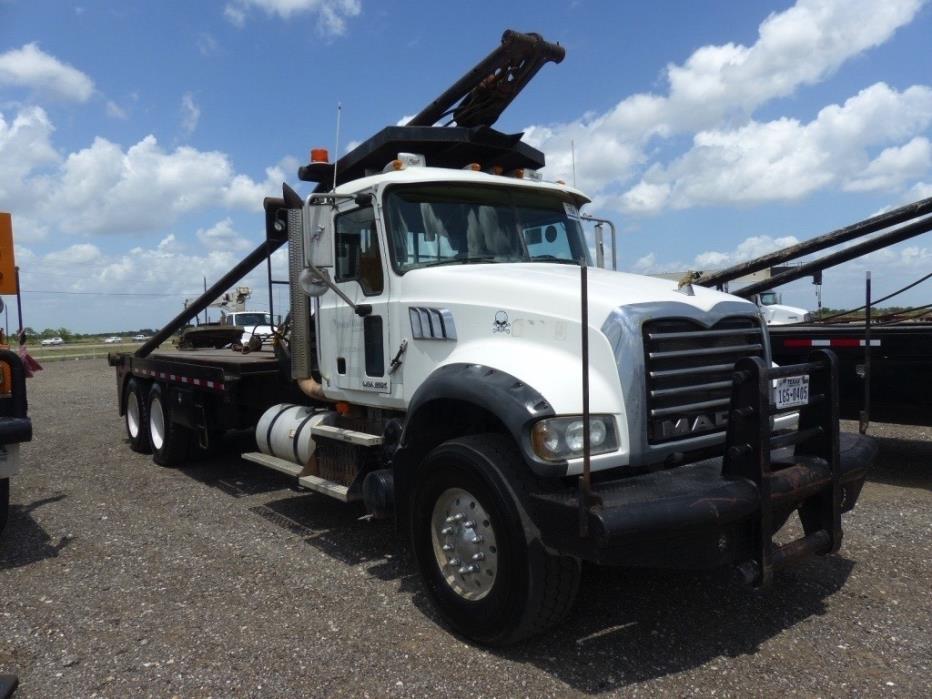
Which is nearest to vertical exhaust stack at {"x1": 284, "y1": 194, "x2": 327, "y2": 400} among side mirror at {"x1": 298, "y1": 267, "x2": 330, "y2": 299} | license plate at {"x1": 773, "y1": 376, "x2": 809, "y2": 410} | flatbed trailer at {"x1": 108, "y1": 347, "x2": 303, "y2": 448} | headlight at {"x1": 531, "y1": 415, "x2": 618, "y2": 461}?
flatbed trailer at {"x1": 108, "y1": 347, "x2": 303, "y2": 448}

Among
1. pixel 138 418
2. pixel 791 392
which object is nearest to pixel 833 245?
pixel 791 392

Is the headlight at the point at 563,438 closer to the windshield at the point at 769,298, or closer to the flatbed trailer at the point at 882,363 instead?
the flatbed trailer at the point at 882,363

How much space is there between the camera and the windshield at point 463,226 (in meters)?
4.84

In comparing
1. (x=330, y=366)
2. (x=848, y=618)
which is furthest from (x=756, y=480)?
(x=330, y=366)

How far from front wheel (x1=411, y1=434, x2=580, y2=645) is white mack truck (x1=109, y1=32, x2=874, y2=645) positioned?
0.04 ft

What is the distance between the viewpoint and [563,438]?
3.34m

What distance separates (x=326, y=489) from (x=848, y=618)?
3.30 m

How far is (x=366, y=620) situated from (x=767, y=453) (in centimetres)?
232

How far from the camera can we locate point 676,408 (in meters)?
3.69

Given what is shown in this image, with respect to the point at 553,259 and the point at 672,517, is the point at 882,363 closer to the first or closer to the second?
the point at 553,259

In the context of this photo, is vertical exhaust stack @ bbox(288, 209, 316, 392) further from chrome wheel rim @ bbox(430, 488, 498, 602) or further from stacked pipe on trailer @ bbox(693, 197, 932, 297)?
stacked pipe on trailer @ bbox(693, 197, 932, 297)

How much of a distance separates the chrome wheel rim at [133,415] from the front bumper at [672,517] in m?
7.50

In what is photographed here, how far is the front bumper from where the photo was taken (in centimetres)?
309

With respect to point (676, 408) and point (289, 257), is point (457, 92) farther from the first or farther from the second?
point (676, 408)
